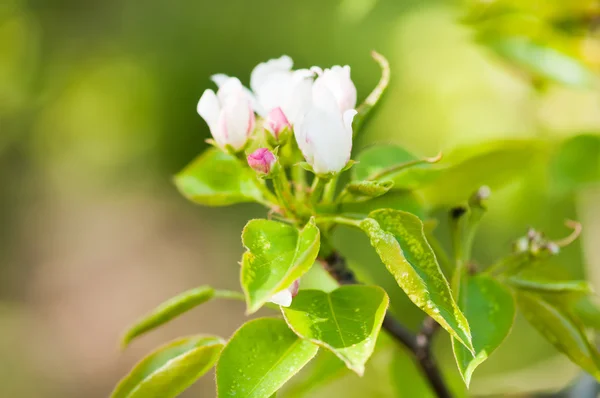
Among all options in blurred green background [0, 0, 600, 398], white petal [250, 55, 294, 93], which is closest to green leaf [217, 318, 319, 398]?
white petal [250, 55, 294, 93]

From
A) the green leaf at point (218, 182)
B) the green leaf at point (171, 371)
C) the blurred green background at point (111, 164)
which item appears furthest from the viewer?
the blurred green background at point (111, 164)

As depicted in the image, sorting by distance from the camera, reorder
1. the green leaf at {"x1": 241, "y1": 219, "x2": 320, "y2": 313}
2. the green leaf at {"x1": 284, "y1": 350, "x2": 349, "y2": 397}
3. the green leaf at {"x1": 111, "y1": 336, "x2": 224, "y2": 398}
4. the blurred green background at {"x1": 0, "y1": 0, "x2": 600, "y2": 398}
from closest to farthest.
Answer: the green leaf at {"x1": 241, "y1": 219, "x2": 320, "y2": 313}
the green leaf at {"x1": 111, "y1": 336, "x2": 224, "y2": 398}
the green leaf at {"x1": 284, "y1": 350, "x2": 349, "y2": 397}
the blurred green background at {"x1": 0, "y1": 0, "x2": 600, "y2": 398}

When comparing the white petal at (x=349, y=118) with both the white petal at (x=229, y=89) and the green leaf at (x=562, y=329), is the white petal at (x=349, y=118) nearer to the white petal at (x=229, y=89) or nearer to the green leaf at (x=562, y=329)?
the white petal at (x=229, y=89)

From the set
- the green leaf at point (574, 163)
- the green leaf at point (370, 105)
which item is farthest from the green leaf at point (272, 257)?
the green leaf at point (574, 163)

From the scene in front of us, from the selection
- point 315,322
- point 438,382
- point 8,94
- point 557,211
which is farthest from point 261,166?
point 8,94

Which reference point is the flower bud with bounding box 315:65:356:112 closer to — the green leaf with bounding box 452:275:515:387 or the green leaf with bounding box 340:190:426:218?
the green leaf with bounding box 340:190:426:218

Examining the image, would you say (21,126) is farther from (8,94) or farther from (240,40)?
(240,40)

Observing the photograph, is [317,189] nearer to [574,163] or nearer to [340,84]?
[340,84]
